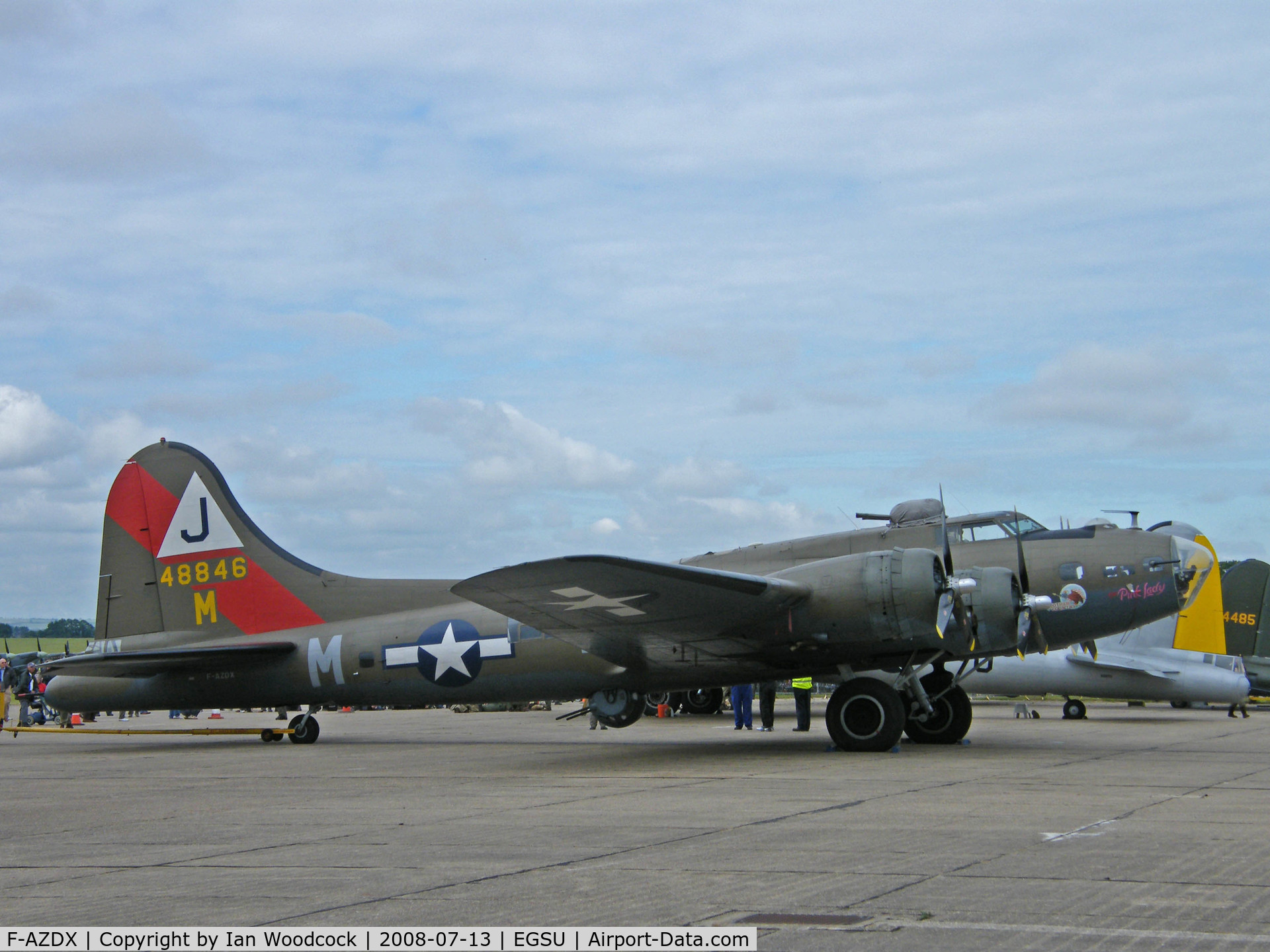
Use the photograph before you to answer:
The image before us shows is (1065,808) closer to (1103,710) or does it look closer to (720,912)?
(720,912)

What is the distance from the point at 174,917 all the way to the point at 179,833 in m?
3.80

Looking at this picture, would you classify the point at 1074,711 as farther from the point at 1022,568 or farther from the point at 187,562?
the point at 187,562

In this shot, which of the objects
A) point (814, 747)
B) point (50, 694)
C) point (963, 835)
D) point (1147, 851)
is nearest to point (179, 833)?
point (963, 835)

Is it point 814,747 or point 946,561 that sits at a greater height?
point 946,561

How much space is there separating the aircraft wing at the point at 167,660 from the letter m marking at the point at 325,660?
479 millimetres

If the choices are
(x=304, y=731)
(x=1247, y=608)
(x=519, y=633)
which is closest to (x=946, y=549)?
(x=519, y=633)

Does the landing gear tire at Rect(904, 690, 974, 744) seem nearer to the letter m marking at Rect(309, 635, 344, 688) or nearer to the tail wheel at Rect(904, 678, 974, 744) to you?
the tail wheel at Rect(904, 678, 974, 744)

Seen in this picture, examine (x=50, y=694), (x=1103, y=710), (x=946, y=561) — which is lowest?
(x=1103, y=710)

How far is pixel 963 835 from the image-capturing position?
27.3ft

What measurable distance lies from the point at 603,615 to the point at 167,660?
8.90 m

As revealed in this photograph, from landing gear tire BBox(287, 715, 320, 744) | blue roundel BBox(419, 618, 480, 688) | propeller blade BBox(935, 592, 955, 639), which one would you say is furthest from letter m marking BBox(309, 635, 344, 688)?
propeller blade BBox(935, 592, 955, 639)

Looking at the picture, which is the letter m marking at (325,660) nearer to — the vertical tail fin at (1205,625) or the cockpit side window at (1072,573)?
the cockpit side window at (1072,573)

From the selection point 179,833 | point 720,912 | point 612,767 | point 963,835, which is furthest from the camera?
point 612,767

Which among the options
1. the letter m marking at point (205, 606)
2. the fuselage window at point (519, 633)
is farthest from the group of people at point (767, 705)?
the letter m marking at point (205, 606)
